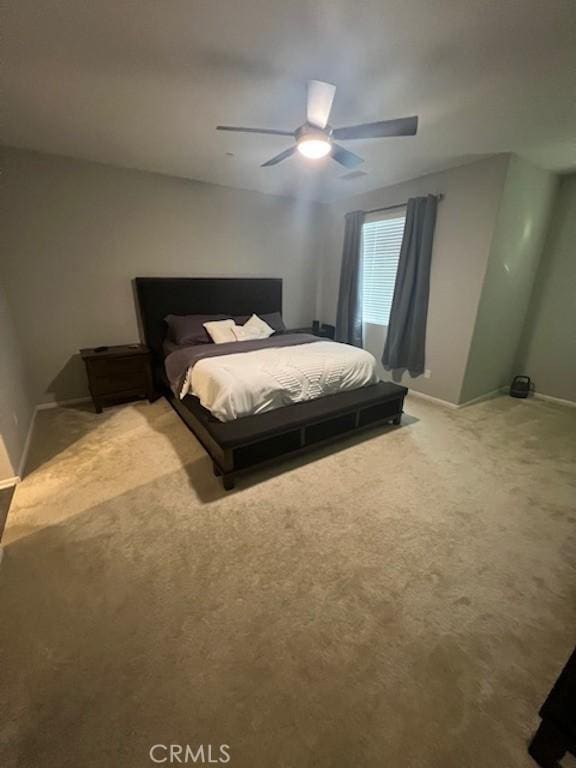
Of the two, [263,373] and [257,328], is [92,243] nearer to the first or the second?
[257,328]

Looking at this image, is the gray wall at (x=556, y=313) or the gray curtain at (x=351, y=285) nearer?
the gray wall at (x=556, y=313)

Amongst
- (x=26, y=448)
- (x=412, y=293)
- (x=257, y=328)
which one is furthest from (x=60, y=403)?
(x=412, y=293)

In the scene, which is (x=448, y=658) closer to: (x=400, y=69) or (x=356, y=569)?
(x=356, y=569)

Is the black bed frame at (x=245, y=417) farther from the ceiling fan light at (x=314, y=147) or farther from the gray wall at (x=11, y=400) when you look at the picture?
Answer: the ceiling fan light at (x=314, y=147)

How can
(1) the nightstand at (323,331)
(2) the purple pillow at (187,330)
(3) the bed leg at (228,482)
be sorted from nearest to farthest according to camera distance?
(3) the bed leg at (228,482), (2) the purple pillow at (187,330), (1) the nightstand at (323,331)

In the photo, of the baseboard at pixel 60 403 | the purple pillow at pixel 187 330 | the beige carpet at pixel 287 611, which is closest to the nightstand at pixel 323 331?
the purple pillow at pixel 187 330

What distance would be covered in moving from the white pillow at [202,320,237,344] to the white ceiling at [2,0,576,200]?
1.64 meters

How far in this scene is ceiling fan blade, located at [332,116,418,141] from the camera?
1.76m

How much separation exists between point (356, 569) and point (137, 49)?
9.56ft

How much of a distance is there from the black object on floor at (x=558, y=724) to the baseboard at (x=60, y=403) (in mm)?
4144

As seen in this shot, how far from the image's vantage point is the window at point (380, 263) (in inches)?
154

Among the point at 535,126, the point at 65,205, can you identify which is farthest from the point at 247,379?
the point at 535,126

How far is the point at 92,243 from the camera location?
3.28 metres

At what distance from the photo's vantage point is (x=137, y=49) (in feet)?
5.22
